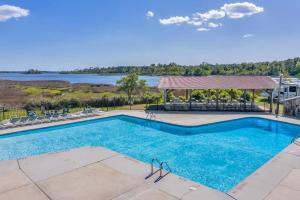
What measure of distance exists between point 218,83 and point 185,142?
9053mm

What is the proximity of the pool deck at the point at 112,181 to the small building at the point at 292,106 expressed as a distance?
880 centimetres

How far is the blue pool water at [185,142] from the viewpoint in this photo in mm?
9172

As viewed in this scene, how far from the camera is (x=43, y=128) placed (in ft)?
45.2

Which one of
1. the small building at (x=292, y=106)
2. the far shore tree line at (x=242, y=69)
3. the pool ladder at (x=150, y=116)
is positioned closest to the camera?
the pool ladder at (x=150, y=116)

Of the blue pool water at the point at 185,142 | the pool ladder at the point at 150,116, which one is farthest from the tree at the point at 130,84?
the blue pool water at the point at 185,142

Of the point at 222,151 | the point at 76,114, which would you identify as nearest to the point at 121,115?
the point at 76,114

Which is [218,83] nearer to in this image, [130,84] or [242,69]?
[130,84]

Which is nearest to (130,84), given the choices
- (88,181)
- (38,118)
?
(38,118)

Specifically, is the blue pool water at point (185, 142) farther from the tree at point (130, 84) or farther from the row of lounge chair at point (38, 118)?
the tree at point (130, 84)

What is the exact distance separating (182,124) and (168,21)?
14.2m

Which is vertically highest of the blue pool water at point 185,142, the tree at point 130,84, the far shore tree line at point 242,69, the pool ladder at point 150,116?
the far shore tree line at point 242,69

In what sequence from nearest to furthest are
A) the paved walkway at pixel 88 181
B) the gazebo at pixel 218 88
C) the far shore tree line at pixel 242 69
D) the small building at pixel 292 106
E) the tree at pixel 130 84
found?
the paved walkway at pixel 88 181 < the small building at pixel 292 106 < the gazebo at pixel 218 88 < the tree at pixel 130 84 < the far shore tree line at pixel 242 69

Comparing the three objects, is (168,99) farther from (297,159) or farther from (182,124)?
(297,159)

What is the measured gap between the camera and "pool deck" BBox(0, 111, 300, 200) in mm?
6336
